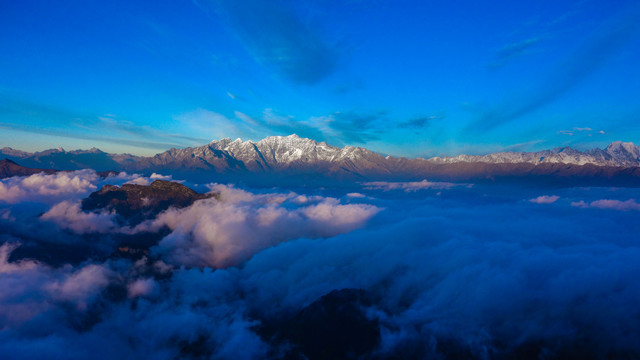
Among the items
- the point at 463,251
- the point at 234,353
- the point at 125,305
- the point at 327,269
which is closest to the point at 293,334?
the point at 234,353

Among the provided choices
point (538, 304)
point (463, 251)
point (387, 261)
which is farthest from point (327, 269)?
point (538, 304)

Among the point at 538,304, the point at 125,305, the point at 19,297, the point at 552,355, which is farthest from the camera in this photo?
the point at 125,305

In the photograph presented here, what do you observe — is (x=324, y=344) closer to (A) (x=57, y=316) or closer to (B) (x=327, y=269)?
(B) (x=327, y=269)

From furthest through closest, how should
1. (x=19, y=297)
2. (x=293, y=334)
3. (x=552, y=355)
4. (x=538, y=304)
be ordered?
(x=19, y=297) < (x=293, y=334) < (x=538, y=304) < (x=552, y=355)

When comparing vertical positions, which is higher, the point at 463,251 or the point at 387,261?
the point at 463,251

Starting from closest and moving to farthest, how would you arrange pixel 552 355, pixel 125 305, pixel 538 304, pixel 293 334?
pixel 552 355 < pixel 538 304 < pixel 293 334 < pixel 125 305

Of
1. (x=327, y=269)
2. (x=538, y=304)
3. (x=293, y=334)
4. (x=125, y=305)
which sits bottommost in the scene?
(x=125, y=305)

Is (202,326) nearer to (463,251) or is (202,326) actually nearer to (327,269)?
(327,269)

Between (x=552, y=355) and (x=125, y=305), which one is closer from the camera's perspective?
(x=552, y=355)

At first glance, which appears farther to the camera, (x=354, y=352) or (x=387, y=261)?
(x=387, y=261)
